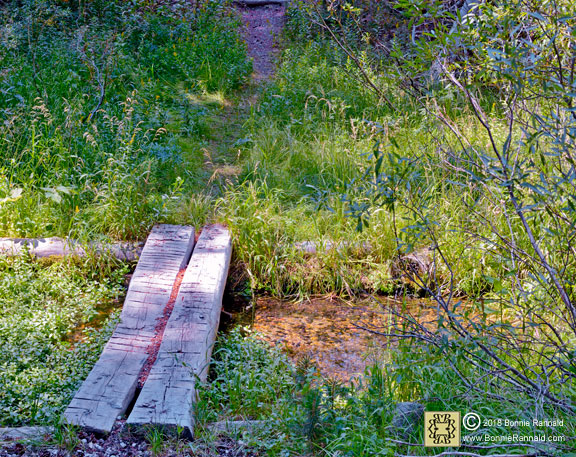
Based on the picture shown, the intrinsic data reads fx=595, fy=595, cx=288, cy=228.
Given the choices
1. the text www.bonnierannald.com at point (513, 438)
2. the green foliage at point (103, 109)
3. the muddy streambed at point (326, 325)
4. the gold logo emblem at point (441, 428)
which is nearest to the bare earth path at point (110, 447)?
the gold logo emblem at point (441, 428)

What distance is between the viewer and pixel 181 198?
6848 mm

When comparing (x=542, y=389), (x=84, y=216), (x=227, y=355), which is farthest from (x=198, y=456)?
(x=84, y=216)

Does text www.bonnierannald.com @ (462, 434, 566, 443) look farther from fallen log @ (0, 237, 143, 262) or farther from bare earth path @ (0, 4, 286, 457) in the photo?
fallen log @ (0, 237, 143, 262)

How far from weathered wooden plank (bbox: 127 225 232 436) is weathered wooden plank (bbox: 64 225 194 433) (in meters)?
0.13

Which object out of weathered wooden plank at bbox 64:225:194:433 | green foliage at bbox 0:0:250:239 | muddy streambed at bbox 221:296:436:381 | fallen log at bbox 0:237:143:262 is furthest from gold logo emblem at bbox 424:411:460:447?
green foliage at bbox 0:0:250:239

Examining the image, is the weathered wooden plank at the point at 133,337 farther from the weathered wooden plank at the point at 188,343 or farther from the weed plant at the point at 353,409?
the weed plant at the point at 353,409

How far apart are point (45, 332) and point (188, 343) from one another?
1.35m

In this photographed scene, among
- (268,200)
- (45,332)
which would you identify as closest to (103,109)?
(268,200)

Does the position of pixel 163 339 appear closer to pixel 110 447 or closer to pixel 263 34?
pixel 110 447

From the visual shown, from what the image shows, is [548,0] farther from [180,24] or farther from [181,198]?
[180,24]

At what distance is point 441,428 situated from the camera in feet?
10.8

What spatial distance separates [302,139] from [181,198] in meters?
2.11

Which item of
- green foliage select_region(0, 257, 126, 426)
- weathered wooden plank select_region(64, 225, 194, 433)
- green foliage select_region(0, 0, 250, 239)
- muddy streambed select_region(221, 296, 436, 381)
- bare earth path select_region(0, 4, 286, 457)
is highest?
green foliage select_region(0, 0, 250, 239)

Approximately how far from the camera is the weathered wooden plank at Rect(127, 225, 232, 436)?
143 inches
